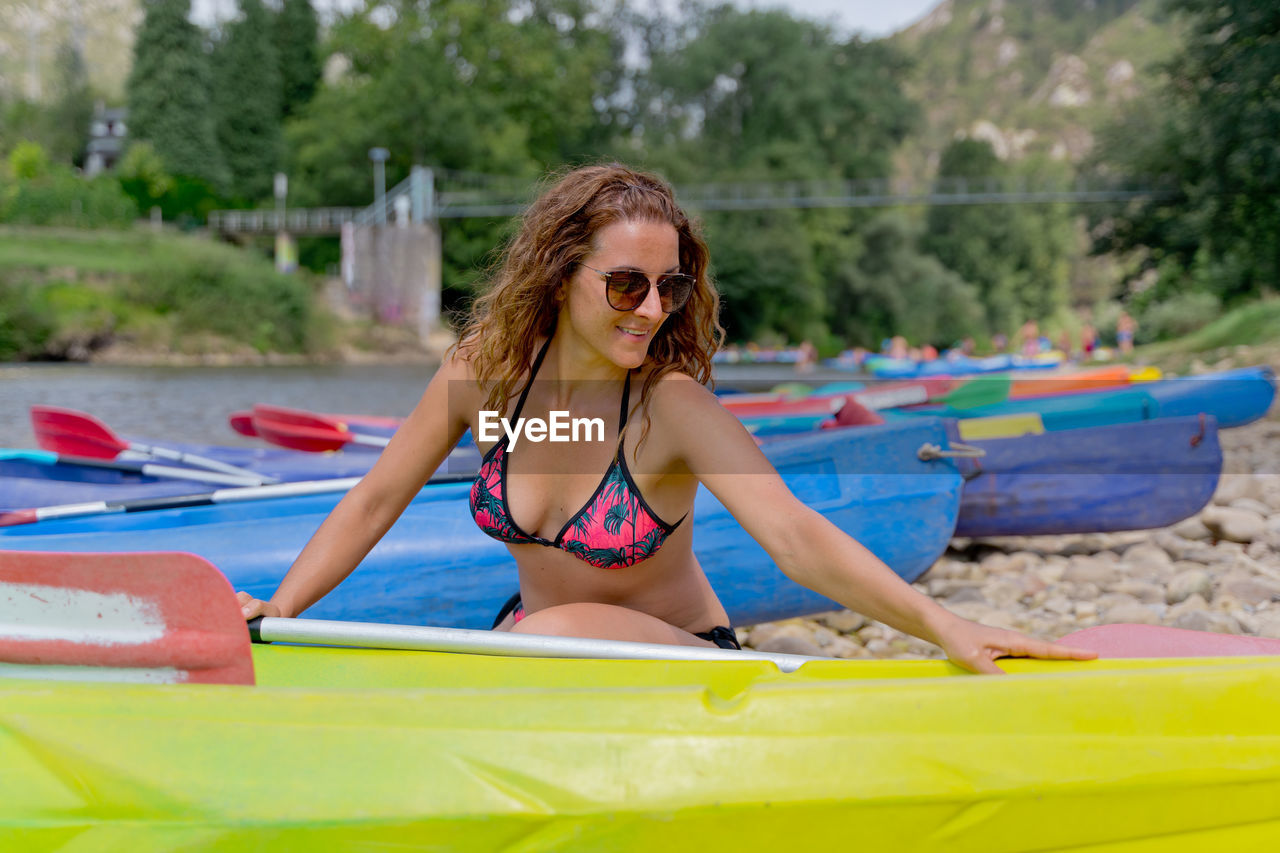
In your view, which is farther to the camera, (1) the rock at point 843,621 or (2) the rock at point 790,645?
(1) the rock at point 843,621

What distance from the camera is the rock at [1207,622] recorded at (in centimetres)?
320

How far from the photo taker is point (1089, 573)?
13.5 feet

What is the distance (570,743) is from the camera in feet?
4.50

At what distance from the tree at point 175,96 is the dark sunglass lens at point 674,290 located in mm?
50038

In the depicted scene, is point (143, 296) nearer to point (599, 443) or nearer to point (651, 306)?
point (599, 443)

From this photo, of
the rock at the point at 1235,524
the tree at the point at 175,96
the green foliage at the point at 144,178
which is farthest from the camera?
the tree at the point at 175,96

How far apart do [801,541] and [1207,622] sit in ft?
7.34

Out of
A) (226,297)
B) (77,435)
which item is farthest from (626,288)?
(226,297)

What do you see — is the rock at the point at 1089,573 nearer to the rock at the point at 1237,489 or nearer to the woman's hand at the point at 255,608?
the rock at the point at 1237,489

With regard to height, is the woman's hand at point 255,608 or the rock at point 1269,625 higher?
the woman's hand at point 255,608

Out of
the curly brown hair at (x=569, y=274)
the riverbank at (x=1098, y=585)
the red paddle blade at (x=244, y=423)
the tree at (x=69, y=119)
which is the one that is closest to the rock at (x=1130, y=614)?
the riverbank at (x=1098, y=585)

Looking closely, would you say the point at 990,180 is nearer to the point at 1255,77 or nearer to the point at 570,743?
the point at 1255,77

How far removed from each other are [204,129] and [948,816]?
52.1 meters

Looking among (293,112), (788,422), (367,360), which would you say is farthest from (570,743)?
(293,112)
